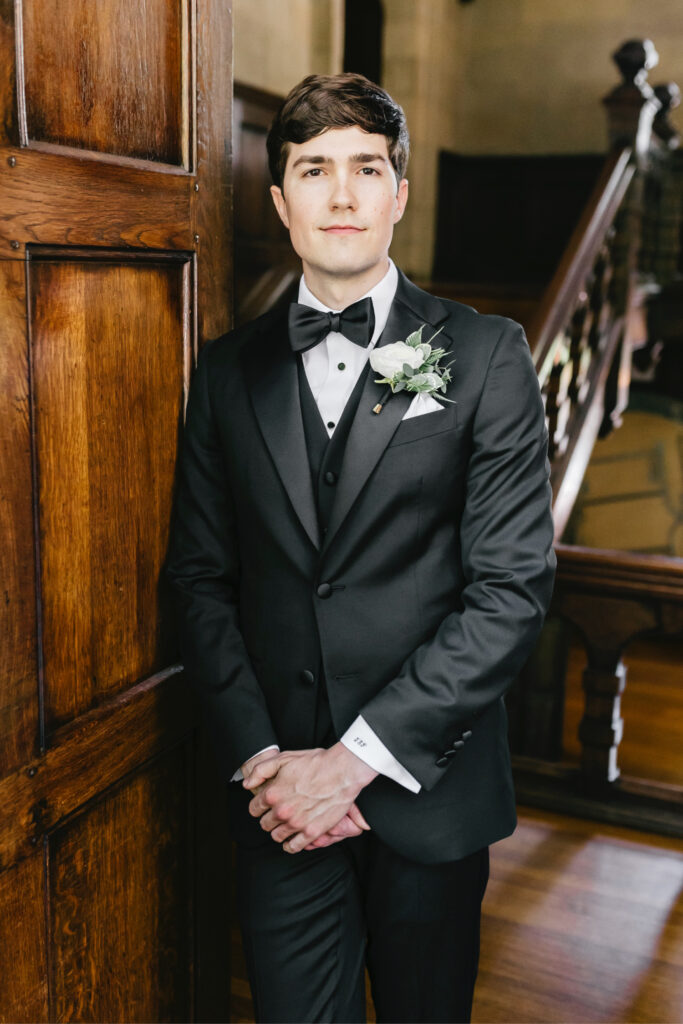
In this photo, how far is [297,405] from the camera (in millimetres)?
1763

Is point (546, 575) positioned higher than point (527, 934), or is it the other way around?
point (546, 575)

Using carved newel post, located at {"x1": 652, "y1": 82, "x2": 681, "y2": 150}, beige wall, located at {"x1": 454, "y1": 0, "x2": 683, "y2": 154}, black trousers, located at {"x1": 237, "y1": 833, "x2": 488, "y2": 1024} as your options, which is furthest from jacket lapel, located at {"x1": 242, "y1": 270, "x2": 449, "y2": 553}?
beige wall, located at {"x1": 454, "y1": 0, "x2": 683, "y2": 154}

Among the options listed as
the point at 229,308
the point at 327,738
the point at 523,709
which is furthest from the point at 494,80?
the point at 327,738

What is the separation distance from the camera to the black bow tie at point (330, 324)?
1731 mm

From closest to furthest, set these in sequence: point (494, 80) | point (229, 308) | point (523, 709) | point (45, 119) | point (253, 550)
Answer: point (45, 119) < point (253, 550) < point (229, 308) < point (523, 709) < point (494, 80)

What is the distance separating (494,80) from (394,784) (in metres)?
8.60

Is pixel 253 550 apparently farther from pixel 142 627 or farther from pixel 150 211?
pixel 150 211

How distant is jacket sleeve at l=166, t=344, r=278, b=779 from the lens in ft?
5.92

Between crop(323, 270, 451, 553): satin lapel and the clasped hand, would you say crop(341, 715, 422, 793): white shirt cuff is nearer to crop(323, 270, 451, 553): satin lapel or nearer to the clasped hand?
the clasped hand

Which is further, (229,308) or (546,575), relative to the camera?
(229,308)

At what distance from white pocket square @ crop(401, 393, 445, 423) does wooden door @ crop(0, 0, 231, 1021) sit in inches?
18.1

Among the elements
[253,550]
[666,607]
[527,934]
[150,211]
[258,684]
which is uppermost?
[150,211]

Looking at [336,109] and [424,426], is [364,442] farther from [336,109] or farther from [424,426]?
[336,109]

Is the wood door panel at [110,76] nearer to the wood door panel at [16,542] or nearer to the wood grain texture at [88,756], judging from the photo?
the wood door panel at [16,542]
